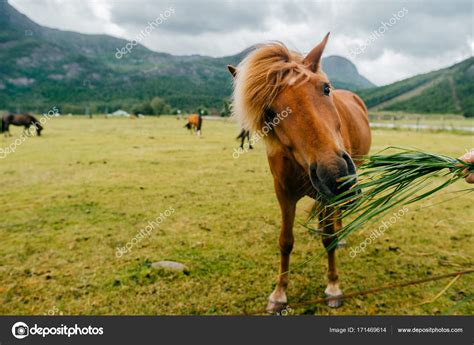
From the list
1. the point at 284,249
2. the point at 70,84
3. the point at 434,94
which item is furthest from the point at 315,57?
the point at 434,94

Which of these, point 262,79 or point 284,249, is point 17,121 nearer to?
point 284,249

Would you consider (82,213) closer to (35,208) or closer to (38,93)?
(35,208)

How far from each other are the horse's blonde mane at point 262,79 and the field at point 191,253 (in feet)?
2.17

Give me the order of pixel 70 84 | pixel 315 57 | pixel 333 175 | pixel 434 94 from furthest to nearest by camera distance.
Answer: pixel 434 94 < pixel 70 84 < pixel 315 57 < pixel 333 175

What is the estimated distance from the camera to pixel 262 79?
92.4 inches

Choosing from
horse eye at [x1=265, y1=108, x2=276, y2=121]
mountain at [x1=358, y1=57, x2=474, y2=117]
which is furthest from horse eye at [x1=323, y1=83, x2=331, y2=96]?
mountain at [x1=358, y1=57, x2=474, y2=117]

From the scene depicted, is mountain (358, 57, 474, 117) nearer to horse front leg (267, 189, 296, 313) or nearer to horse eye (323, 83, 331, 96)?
horse front leg (267, 189, 296, 313)

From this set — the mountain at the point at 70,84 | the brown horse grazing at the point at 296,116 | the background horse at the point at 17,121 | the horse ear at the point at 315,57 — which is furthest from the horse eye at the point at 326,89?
the mountain at the point at 70,84

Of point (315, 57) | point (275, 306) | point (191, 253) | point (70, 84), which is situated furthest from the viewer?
point (70, 84)

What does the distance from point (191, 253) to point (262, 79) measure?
297 centimetres

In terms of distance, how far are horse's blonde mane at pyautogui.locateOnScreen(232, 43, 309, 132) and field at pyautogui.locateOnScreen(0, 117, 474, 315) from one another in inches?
26.1

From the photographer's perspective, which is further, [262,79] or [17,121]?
[17,121]
